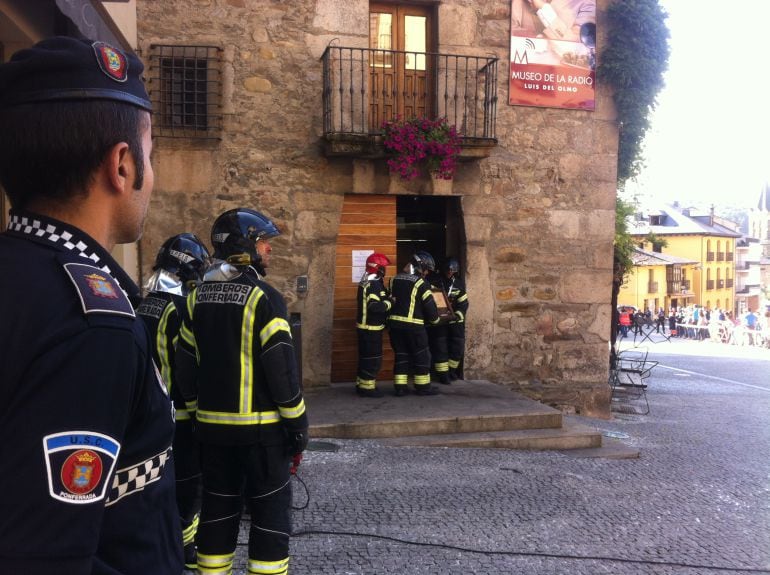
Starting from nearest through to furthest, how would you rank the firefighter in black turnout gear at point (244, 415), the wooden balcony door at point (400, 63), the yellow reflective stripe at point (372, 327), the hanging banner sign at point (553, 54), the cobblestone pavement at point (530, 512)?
1. the firefighter in black turnout gear at point (244, 415)
2. the cobblestone pavement at point (530, 512)
3. the yellow reflective stripe at point (372, 327)
4. the wooden balcony door at point (400, 63)
5. the hanging banner sign at point (553, 54)

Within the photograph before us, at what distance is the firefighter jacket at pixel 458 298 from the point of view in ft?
32.2

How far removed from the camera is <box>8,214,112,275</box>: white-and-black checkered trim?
1206mm

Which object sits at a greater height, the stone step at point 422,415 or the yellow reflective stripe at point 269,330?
the yellow reflective stripe at point 269,330

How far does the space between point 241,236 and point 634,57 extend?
841 centimetres

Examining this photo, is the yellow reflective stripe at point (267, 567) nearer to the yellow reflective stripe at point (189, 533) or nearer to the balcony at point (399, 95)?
the yellow reflective stripe at point (189, 533)

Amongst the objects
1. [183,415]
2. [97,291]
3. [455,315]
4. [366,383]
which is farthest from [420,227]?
[97,291]

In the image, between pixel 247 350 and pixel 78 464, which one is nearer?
pixel 78 464

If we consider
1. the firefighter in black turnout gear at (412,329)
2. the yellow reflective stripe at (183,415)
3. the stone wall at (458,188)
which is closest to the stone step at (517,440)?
the firefighter in black turnout gear at (412,329)

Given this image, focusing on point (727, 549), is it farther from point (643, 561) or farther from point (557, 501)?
point (557, 501)

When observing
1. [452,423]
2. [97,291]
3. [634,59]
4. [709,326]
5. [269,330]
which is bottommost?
[709,326]

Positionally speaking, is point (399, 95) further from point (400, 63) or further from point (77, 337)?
point (77, 337)

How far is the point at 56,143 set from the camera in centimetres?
118

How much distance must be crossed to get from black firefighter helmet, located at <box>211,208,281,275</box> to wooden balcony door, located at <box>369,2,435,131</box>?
227 inches

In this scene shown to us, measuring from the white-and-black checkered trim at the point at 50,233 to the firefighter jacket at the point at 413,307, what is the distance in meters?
7.87
